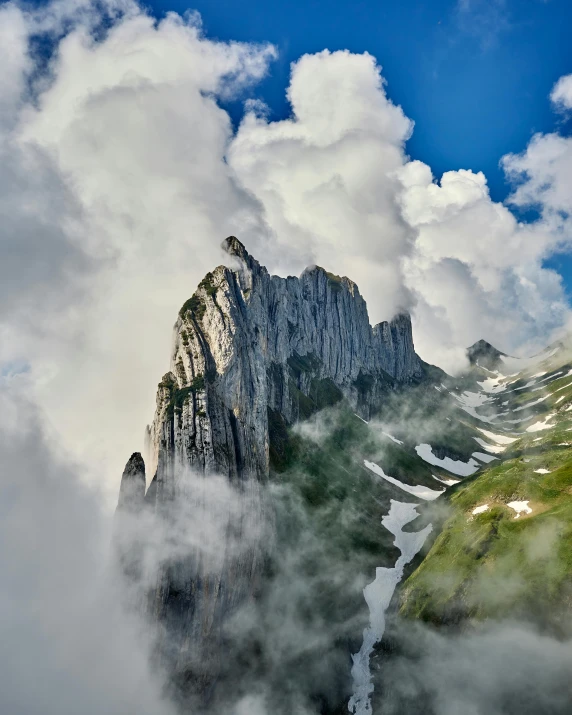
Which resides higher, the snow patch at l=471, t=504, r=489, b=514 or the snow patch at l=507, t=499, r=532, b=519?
the snow patch at l=471, t=504, r=489, b=514

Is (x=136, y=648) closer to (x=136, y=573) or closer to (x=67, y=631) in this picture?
(x=136, y=573)

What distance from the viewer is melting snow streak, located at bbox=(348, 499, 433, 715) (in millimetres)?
99500

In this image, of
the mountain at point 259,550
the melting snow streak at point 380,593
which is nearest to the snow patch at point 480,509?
the mountain at point 259,550

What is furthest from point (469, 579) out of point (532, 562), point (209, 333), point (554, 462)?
point (209, 333)

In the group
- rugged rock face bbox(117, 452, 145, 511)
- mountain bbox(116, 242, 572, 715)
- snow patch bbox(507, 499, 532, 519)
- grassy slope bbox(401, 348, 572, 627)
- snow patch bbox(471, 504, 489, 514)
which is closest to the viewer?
grassy slope bbox(401, 348, 572, 627)

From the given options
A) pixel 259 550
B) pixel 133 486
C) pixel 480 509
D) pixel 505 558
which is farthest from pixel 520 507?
pixel 133 486

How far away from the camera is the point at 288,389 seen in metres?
198

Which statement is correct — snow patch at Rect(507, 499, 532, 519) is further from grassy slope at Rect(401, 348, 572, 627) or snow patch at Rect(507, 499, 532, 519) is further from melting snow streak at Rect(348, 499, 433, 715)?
melting snow streak at Rect(348, 499, 433, 715)

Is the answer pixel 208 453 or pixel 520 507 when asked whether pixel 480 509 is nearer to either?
pixel 520 507

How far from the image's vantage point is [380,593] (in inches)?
4845

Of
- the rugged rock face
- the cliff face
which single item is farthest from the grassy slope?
the rugged rock face

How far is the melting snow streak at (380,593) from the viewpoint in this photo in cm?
9950

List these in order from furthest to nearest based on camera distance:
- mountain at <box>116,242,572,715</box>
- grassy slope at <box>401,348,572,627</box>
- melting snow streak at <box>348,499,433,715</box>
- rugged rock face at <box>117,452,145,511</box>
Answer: rugged rock face at <box>117,452,145,511</box> → melting snow streak at <box>348,499,433,715</box> → mountain at <box>116,242,572,715</box> → grassy slope at <box>401,348,572,627</box>

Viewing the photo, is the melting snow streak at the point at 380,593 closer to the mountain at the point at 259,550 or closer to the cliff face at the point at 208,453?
the mountain at the point at 259,550
